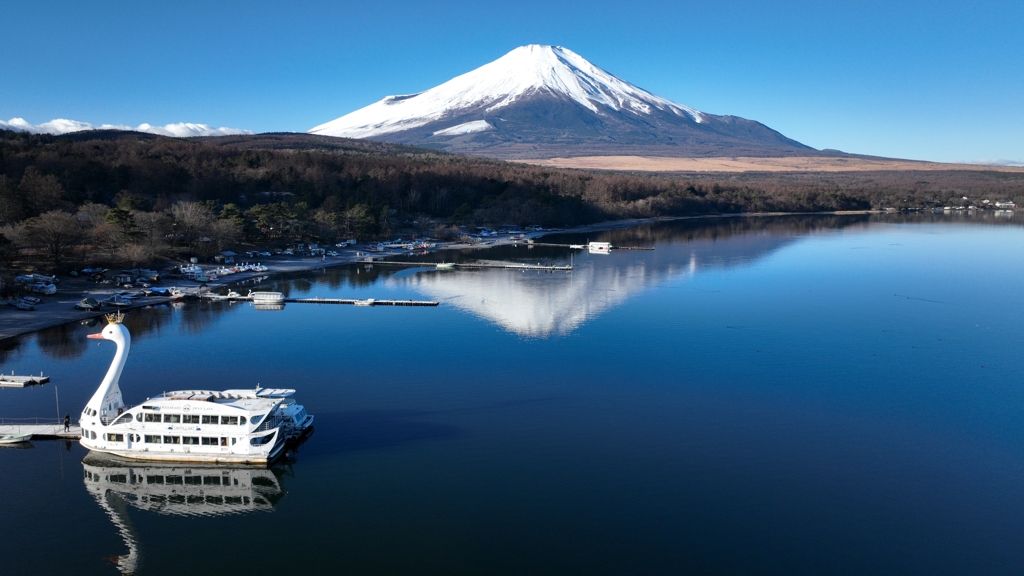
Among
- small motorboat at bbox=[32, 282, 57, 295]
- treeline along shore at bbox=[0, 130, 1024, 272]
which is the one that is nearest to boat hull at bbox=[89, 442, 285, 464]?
small motorboat at bbox=[32, 282, 57, 295]

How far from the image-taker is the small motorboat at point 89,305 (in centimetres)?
2248

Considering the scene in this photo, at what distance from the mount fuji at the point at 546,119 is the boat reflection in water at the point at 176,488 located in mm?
110367

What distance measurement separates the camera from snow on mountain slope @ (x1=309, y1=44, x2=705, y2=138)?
149m

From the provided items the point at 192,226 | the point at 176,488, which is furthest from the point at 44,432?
the point at 192,226

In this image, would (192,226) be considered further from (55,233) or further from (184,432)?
(184,432)

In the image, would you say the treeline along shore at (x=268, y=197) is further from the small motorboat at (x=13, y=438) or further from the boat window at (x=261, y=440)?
the boat window at (x=261, y=440)

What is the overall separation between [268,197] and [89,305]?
94.2 feet

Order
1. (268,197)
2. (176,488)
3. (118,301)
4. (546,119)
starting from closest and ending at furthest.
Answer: (176,488)
(118,301)
(268,197)
(546,119)

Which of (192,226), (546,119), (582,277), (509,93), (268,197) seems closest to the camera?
(582,277)

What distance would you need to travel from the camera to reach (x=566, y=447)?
12.5 metres

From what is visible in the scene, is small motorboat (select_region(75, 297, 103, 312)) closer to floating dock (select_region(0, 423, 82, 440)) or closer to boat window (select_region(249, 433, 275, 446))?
floating dock (select_region(0, 423, 82, 440))

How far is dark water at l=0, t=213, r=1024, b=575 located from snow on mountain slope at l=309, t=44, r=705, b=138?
128m

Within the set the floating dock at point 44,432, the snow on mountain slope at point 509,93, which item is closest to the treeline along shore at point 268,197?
the floating dock at point 44,432

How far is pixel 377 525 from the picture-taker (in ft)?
32.5
